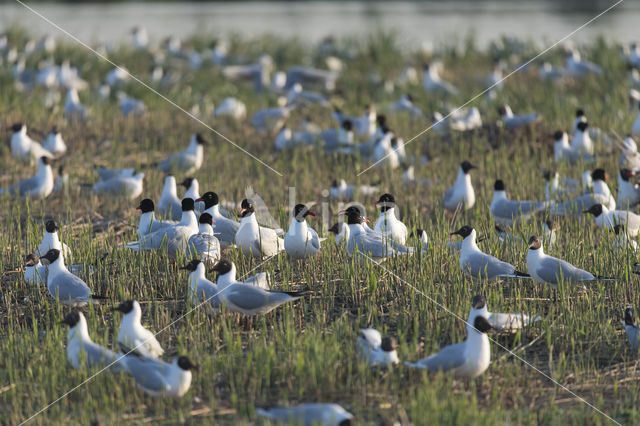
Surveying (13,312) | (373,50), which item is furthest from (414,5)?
(13,312)

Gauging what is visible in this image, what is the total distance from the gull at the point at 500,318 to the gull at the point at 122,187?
5.70 meters

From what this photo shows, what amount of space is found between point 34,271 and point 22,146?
5606 millimetres

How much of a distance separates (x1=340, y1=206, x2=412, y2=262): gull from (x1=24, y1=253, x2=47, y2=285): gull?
8.71 ft

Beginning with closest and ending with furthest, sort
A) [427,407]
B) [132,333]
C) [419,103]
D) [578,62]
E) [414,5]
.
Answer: [427,407] → [132,333] → [419,103] → [578,62] → [414,5]

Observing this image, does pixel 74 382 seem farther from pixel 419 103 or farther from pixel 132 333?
pixel 419 103

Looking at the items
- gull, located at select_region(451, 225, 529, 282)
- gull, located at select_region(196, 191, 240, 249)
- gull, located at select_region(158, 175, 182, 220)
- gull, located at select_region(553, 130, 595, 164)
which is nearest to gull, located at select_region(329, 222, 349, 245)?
gull, located at select_region(196, 191, 240, 249)

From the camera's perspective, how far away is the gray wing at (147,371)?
16.5ft

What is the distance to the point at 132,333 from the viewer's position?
5625mm

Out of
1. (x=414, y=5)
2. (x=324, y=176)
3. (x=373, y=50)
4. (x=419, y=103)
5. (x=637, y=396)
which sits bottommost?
(x=637, y=396)

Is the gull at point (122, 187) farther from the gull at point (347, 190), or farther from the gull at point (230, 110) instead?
the gull at point (230, 110)

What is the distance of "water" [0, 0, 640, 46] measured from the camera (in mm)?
28359

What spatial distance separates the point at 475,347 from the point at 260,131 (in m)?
9.93

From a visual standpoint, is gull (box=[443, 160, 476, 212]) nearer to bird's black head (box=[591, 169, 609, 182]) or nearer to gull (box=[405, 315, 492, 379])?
bird's black head (box=[591, 169, 609, 182])

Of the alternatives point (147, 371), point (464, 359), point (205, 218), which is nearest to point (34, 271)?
point (205, 218)
